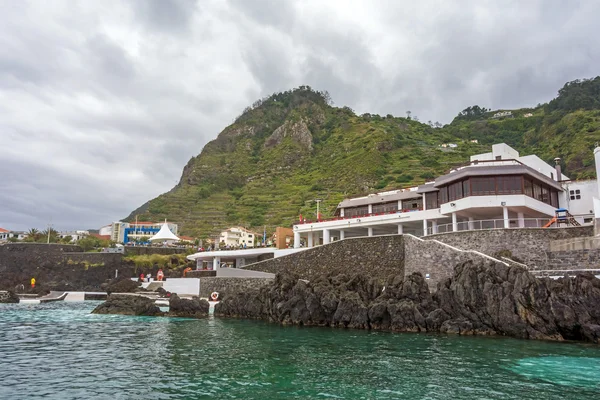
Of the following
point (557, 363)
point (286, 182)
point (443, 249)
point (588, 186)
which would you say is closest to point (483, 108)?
point (286, 182)

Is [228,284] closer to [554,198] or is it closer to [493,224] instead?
[493,224]

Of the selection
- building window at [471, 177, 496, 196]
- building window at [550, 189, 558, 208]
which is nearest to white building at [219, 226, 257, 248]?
building window at [471, 177, 496, 196]

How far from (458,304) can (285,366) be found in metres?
13.1

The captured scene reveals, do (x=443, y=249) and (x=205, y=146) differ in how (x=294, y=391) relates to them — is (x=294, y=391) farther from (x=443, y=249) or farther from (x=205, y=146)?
(x=205, y=146)

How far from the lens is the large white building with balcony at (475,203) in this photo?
34219 millimetres

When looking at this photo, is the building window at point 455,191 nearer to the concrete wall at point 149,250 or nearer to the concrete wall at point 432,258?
the concrete wall at point 432,258

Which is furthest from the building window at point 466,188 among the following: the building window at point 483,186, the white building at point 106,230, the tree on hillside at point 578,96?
the white building at point 106,230

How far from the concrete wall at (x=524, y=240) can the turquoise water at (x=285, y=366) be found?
1025 cm

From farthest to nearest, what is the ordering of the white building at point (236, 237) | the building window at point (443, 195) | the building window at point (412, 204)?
the white building at point (236, 237)
the building window at point (412, 204)
the building window at point (443, 195)

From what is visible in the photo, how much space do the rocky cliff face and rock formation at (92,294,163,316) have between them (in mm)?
10959

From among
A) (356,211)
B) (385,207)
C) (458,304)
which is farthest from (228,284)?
(458,304)

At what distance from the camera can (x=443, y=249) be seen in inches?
1214

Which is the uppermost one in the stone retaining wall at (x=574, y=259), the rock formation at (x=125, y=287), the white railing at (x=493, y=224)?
the white railing at (x=493, y=224)

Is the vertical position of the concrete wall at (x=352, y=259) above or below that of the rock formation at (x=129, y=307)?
above
